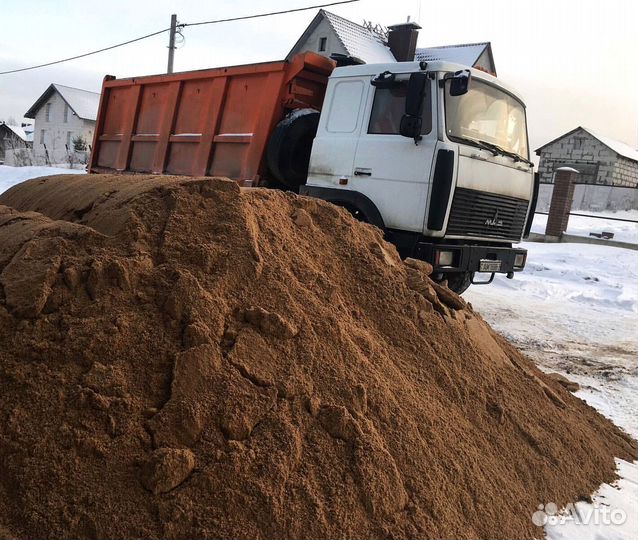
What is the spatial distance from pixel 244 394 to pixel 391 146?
12.2 feet

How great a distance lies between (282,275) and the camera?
3.28 m

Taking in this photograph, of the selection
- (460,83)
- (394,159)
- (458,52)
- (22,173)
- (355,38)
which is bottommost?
(22,173)

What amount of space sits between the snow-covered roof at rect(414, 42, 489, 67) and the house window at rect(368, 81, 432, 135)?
2251 centimetres

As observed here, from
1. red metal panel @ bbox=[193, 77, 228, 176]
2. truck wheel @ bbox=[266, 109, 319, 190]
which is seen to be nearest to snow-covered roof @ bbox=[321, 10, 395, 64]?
red metal panel @ bbox=[193, 77, 228, 176]

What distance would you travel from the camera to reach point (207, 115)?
7164 mm

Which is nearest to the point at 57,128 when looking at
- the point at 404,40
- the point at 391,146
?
the point at 404,40

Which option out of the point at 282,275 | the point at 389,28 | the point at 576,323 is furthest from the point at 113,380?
the point at 389,28

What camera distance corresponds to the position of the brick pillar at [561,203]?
1520cm

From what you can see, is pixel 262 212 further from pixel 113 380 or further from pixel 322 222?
pixel 113 380

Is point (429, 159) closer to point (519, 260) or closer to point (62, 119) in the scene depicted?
point (519, 260)

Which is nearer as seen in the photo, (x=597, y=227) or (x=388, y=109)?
(x=388, y=109)

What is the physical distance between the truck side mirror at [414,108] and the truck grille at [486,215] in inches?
29.6

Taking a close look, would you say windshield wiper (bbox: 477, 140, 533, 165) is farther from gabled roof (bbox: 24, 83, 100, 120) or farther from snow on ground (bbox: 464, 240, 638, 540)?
gabled roof (bbox: 24, 83, 100, 120)

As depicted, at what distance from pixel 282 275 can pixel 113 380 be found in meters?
1.17
